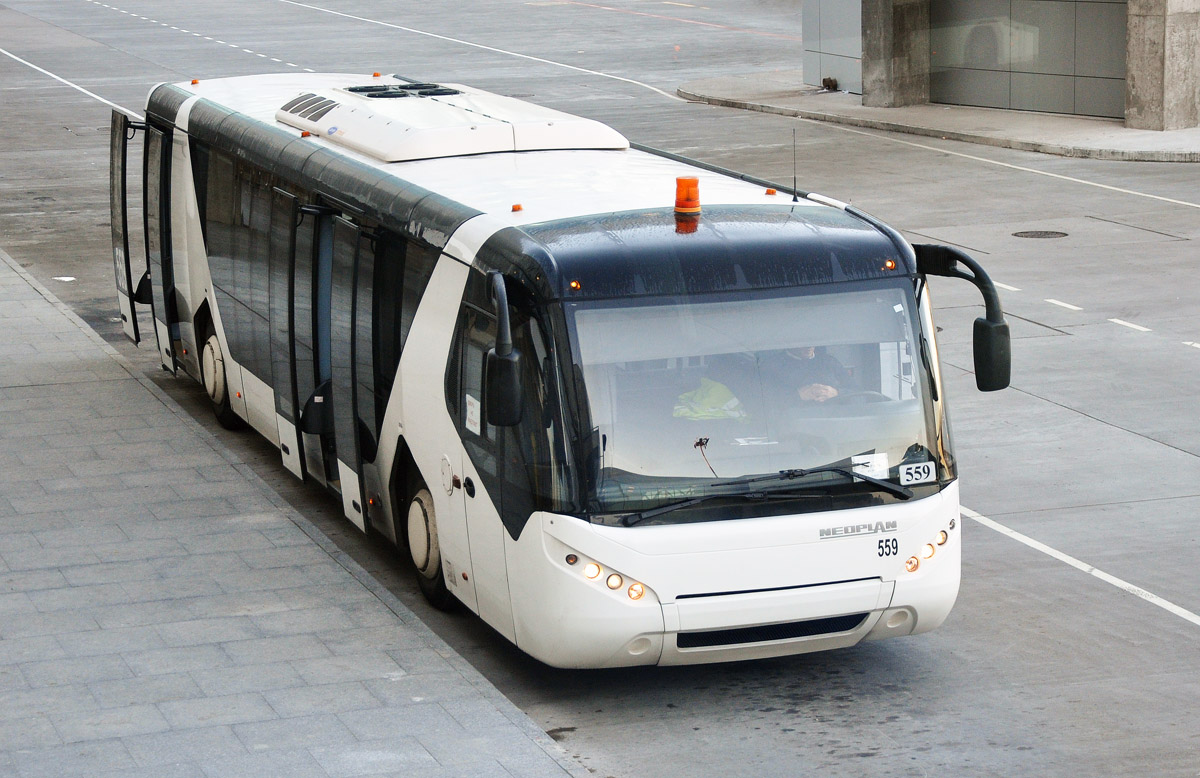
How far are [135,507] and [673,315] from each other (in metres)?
5.23

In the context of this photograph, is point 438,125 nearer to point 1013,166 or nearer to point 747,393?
point 747,393

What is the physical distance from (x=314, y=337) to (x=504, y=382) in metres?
3.78

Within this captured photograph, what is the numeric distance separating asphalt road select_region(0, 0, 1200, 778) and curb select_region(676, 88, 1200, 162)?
0.37 metres

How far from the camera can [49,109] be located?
38219 millimetres

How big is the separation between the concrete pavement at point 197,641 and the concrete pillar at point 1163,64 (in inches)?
840

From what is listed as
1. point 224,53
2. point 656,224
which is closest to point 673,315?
point 656,224

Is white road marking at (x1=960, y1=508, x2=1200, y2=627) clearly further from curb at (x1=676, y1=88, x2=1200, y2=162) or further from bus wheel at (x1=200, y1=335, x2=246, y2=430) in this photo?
curb at (x1=676, y1=88, x2=1200, y2=162)

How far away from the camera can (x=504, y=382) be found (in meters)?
8.28

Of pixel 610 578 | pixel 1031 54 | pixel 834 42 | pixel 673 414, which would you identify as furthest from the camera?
pixel 834 42

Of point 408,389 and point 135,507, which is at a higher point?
point 408,389

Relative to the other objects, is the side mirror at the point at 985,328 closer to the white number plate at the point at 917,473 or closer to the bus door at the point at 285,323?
the white number plate at the point at 917,473

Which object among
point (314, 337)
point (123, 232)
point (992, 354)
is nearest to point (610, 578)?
point (992, 354)

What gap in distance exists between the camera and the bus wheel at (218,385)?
47.5ft

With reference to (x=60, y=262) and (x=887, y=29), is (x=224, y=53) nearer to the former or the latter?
(x=887, y=29)
